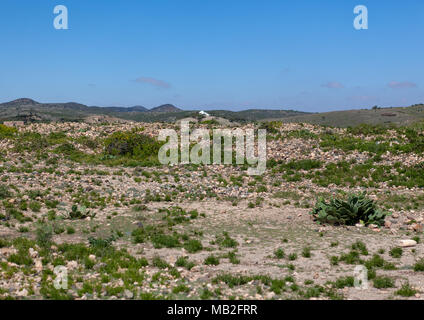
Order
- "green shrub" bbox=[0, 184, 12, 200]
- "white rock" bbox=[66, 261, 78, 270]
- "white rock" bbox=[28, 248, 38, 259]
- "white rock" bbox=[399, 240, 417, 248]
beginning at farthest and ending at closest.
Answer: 1. "green shrub" bbox=[0, 184, 12, 200]
2. "white rock" bbox=[399, 240, 417, 248]
3. "white rock" bbox=[28, 248, 38, 259]
4. "white rock" bbox=[66, 261, 78, 270]

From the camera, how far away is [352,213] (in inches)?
417

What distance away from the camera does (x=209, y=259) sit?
7.86m

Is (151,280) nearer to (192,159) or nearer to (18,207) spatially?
(18,207)

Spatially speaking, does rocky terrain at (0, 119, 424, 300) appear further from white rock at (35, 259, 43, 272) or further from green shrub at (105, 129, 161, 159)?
green shrub at (105, 129, 161, 159)

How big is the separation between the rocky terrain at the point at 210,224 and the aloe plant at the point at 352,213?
0.79 feet

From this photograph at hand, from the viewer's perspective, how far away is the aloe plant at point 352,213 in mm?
10484

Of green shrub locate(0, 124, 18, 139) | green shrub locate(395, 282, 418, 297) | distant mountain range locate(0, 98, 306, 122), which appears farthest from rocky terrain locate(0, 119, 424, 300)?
distant mountain range locate(0, 98, 306, 122)

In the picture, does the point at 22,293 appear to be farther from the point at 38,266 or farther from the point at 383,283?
the point at 383,283

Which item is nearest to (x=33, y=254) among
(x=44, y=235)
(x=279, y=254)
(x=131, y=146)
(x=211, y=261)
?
(x=44, y=235)

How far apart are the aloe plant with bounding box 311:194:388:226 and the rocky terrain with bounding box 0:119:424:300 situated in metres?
0.24

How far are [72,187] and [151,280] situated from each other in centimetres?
854

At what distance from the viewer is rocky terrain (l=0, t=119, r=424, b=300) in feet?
21.6

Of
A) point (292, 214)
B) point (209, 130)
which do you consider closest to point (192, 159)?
point (209, 130)
